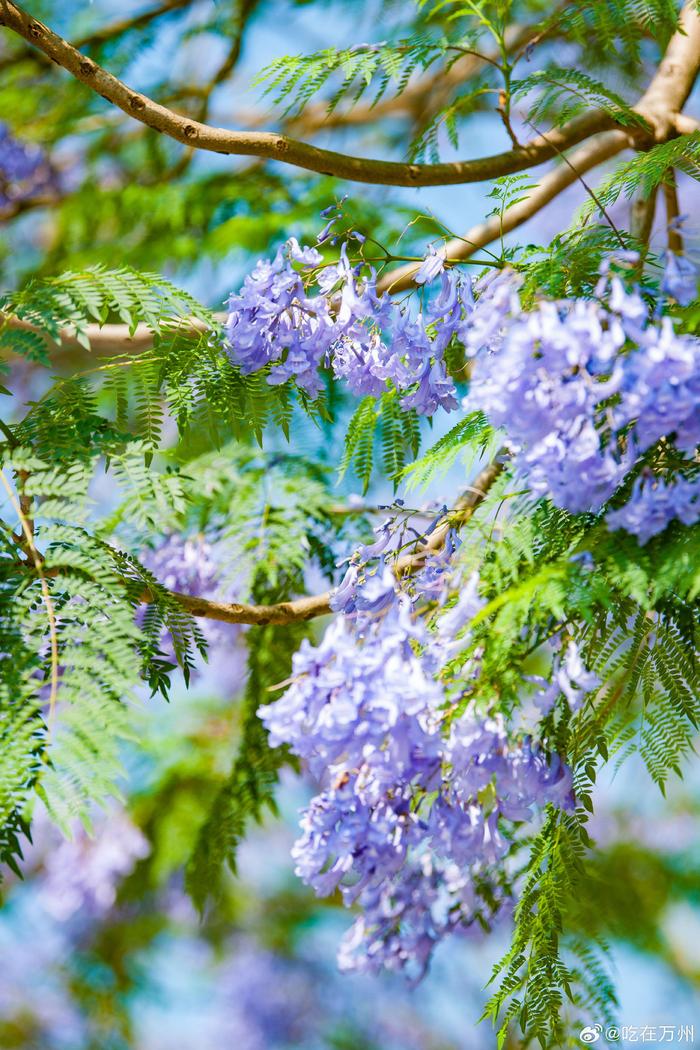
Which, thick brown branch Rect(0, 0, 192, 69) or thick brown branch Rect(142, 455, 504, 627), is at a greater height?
thick brown branch Rect(0, 0, 192, 69)

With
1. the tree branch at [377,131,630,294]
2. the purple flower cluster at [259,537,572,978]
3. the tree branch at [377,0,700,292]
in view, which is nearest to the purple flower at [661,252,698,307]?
the purple flower cluster at [259,537,572,978]

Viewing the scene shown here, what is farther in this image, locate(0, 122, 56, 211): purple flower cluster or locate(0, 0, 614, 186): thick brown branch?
locate(0, 122, 56, 211): purple flower cluster

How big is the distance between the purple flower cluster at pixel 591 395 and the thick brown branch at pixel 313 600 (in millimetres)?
323

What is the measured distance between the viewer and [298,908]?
5.36 m

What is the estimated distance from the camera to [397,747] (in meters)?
1.22

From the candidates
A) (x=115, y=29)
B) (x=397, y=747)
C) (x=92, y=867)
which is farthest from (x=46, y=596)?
(x=92, y=867)

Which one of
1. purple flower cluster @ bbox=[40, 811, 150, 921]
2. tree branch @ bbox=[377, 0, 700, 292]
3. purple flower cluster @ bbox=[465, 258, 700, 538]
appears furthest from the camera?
purple flower cluster @ bbox=[40, 811, 150, 921]

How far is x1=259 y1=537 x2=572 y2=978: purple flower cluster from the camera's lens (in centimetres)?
122

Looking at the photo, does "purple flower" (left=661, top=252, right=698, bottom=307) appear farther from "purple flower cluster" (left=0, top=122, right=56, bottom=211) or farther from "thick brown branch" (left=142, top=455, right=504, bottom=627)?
"purple flower cluster" (left=0, top=122, right=56, bottom=211)

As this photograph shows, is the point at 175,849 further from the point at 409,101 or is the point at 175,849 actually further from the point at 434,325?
the point at 409,101

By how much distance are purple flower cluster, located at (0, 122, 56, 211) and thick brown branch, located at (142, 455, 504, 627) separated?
3.24 metres

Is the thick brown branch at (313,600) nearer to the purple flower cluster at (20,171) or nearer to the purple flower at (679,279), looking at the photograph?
the purple flower at (679,279)

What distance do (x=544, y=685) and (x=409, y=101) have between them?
138 inches

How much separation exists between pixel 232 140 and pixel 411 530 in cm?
68
